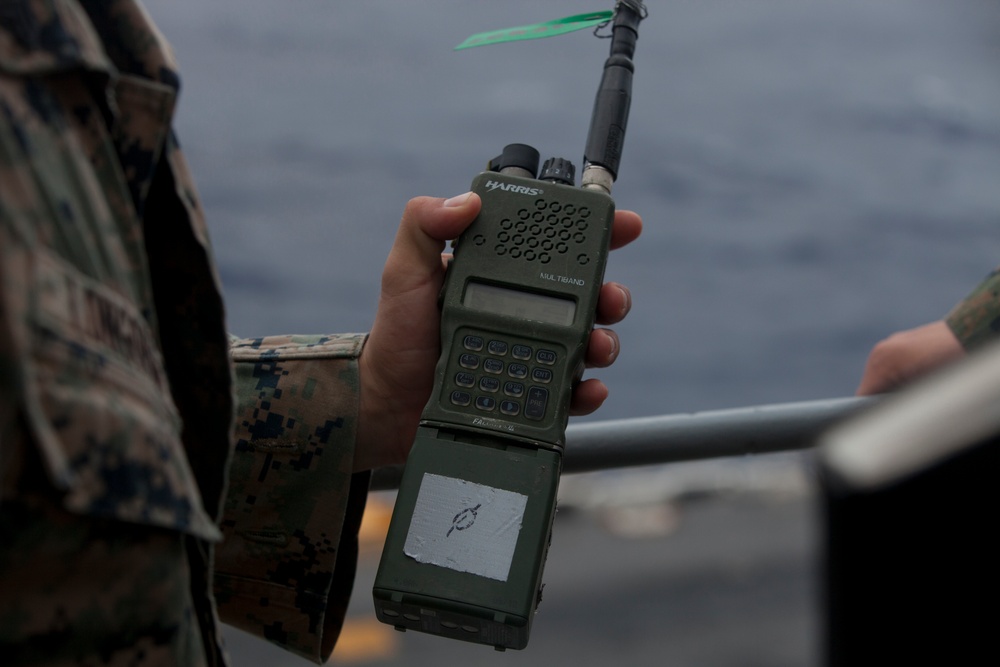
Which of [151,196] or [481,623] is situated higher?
[151,196]

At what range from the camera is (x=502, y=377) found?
4.47 ft

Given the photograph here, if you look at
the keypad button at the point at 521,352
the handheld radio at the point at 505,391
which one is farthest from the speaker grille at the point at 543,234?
the keypad button at the point at 521,352

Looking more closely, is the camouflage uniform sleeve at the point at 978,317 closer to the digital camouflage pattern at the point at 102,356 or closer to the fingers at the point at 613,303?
the fingers at the point at 613,303

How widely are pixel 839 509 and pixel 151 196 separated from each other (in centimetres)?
72

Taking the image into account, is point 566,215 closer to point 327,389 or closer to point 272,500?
point 327,389

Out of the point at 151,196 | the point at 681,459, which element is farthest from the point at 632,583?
the point at 151,196

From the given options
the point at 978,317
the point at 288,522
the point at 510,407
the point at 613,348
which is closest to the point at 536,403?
the point at 510,407

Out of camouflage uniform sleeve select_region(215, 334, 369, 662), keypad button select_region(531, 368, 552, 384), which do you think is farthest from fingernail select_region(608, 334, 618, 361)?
camouflage uniform sleeve select_region(215, 334, 369, 662)

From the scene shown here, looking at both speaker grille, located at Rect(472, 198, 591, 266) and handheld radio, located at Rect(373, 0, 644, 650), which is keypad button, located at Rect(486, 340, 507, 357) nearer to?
handheld radio, located at Rect(373, 0, 644, 650)

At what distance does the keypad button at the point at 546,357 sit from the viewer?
137 centimetres

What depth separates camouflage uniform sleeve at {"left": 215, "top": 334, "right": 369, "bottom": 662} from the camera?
1451 mm

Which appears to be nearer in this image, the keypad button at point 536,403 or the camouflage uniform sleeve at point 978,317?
the keypad button at point 536,403

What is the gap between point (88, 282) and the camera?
2.64 feet

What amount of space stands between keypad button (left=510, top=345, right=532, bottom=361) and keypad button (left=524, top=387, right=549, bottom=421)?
4 centimetres
